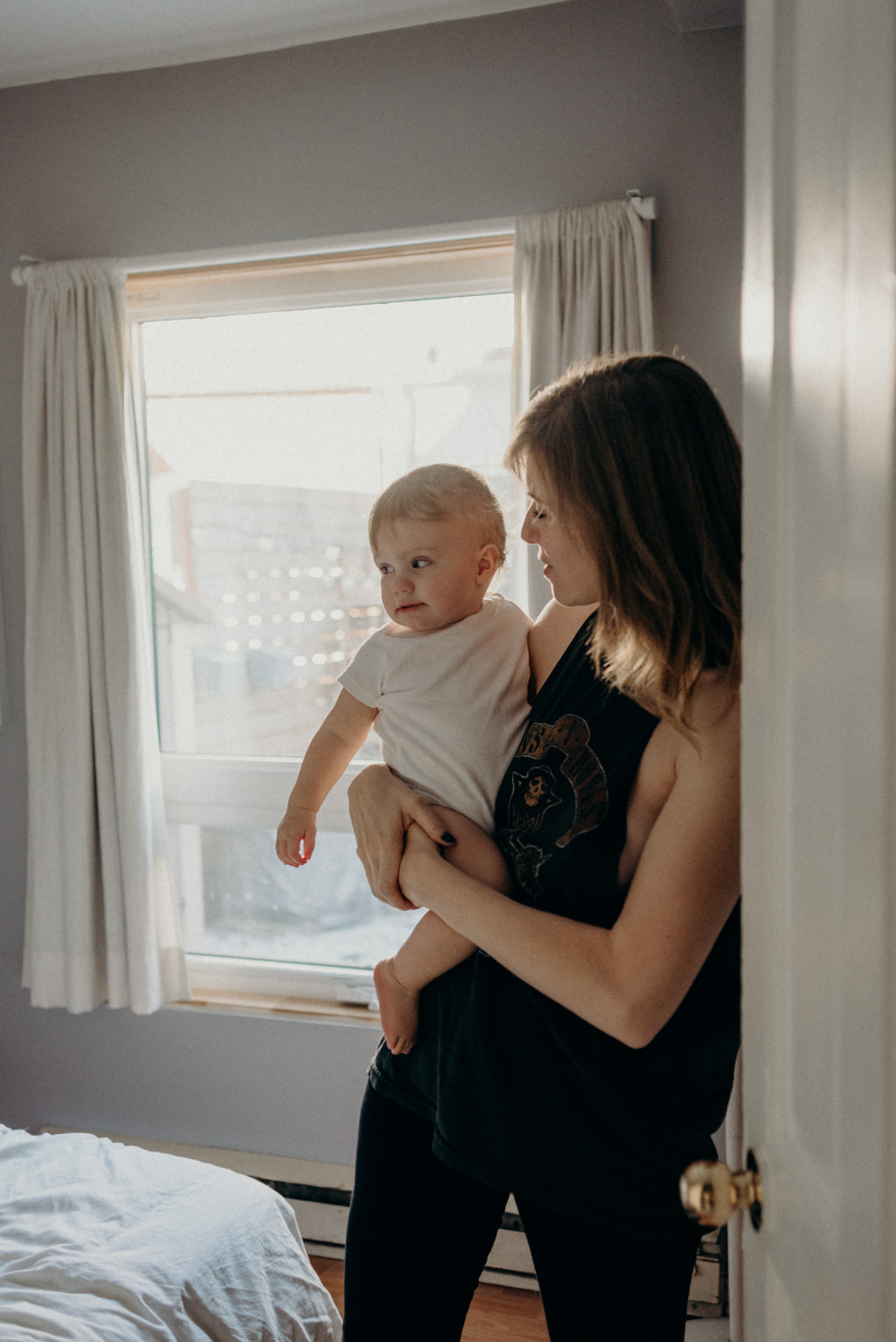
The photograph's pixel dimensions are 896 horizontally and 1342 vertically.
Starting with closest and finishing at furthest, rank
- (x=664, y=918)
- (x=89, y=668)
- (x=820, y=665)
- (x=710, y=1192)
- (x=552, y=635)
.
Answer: (x=820, y=665) → (x=710, y=1192) → (x=664, y=918) → (x=552, y=635) → (x=89, y=668)

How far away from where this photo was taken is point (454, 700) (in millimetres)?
1328

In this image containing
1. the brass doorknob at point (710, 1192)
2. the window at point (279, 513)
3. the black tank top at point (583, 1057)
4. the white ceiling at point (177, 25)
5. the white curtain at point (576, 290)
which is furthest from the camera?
the window at point (279, 513)

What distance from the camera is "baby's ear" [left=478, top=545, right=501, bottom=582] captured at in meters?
1.44

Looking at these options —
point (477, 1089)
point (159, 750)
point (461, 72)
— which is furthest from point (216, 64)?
point (477, 1089)

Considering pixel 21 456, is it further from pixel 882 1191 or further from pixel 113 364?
pixel 882 1191

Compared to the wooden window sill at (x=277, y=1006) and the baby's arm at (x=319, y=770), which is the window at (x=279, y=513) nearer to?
the wooden window sill at (x=277, y=1006)

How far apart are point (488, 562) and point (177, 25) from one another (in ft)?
5.77

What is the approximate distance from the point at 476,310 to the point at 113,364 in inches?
35.8

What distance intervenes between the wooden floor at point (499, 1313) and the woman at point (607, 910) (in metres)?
1.23

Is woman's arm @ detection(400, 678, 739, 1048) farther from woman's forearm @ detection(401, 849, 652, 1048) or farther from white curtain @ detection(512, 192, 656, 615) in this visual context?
white curtain @ detection(512, 192, 656, 615)

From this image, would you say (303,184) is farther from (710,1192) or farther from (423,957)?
(710,1192)

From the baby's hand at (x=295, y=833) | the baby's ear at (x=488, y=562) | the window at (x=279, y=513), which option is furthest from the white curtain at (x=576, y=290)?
the baby's hand at (x=295, y=833)

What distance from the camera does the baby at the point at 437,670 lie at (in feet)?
4.27

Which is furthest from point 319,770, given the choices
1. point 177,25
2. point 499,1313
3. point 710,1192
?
point 177,25
